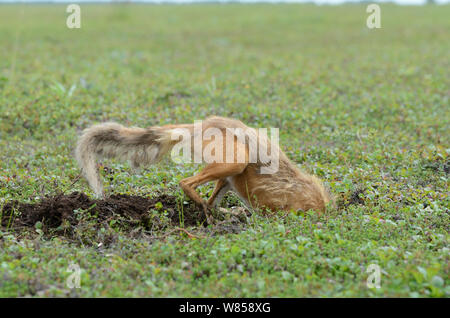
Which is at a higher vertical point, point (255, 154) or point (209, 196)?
point (255, 154)

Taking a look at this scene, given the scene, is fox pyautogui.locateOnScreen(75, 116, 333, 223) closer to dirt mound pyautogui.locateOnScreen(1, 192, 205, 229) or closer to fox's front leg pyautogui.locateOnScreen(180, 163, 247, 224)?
fox's front leg pyautogui.locateOnScreen(180, 163, 247, 224)

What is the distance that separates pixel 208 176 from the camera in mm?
6133

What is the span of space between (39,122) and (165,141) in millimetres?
4114

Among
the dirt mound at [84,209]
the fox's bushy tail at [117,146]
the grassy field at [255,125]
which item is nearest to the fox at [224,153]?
the fox's bushy tail at [117,146]

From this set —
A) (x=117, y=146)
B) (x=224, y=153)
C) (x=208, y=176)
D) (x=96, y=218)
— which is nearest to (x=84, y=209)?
(x=96, y=218)

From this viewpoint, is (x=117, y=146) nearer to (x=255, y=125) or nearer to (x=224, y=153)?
(x=224, y=153)

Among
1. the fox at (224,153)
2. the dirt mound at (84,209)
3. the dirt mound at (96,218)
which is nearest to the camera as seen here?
the dirt mound at (96,218)

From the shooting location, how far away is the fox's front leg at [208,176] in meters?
6.14

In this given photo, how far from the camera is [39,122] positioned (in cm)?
974

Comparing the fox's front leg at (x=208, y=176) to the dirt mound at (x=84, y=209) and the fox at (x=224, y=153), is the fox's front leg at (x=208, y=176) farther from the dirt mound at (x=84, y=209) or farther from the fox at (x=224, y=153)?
the dirt mound at (x=84, y=209)

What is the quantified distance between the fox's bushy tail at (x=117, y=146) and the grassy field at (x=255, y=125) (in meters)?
0.44

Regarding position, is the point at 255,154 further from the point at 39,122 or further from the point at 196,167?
the point at 39,122

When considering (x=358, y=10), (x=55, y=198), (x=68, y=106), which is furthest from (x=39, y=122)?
(x=358, y=10)

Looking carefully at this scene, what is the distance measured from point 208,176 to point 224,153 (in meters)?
0.32
